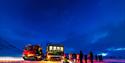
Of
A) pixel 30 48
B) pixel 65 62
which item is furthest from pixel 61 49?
pixel 65 62

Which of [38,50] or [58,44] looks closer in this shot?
[58,44]

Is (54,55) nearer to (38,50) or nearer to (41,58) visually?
(38,50)

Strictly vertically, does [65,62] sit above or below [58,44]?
below

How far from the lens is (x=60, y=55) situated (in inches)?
2395

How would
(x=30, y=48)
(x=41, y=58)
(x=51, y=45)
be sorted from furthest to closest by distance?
(x=41, y=58)
(x=30, y=48)
(x=51, y=45)

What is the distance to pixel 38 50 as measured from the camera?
7138 centimetres

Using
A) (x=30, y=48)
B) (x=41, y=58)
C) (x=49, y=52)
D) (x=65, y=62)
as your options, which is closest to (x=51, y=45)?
(x=49, y=52)

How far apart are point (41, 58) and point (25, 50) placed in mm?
8453

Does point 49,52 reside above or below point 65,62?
above

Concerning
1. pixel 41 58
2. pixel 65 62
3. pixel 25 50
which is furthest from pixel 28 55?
pixel 65 62

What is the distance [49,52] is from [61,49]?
2888mm

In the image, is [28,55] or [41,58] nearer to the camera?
[28,55]

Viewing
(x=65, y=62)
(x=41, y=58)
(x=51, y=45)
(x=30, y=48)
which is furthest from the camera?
(x=41, y=58)

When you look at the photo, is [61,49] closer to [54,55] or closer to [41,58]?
[54,55]
